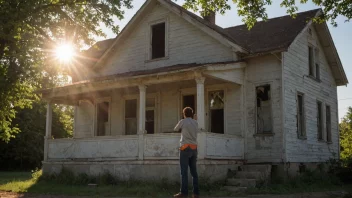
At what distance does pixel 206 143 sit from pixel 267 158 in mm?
3065

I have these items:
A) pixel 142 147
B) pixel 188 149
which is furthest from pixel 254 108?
pixel 188 149

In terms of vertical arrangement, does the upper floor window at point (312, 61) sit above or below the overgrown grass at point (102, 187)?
above

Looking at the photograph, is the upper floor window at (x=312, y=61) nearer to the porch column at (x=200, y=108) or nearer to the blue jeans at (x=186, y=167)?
the porch column at (x=200, y=108)

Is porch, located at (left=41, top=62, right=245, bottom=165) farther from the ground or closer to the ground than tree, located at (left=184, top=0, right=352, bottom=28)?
closer to the ground

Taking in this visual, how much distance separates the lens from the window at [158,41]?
1844 centimetres

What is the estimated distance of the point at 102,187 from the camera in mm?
13820

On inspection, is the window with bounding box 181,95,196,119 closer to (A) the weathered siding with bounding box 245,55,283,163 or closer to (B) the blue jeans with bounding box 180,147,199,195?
(A) the weathered siding with bounding box 245,55,283,163

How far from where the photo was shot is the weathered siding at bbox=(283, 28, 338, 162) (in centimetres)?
→ 1588

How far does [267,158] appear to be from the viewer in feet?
50.2

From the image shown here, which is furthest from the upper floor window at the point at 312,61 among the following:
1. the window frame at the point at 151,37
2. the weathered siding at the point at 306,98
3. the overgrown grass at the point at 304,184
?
the window frame at the point at 151,37

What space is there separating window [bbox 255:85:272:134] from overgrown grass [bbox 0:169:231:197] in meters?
3.21

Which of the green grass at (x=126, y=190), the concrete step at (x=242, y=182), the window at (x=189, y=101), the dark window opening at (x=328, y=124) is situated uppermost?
the window at (x=189, y=101)

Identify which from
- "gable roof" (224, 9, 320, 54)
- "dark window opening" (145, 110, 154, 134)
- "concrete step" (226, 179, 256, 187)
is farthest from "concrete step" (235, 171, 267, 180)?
"dark window opening" (145, 110, 154, 134)

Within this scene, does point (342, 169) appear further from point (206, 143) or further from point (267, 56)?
point (206, 143)
